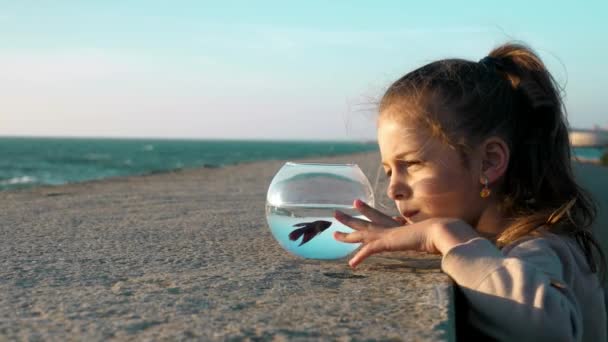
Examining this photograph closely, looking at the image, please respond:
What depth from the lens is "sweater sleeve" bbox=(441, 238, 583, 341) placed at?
150cm

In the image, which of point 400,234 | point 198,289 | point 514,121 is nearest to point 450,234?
point 400,234

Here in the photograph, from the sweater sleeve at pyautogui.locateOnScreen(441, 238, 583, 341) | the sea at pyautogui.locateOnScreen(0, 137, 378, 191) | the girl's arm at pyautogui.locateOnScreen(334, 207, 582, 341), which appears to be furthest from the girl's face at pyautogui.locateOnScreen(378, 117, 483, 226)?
the sea at pyautogui.locateOnScreen(0, 137, 378, 191)

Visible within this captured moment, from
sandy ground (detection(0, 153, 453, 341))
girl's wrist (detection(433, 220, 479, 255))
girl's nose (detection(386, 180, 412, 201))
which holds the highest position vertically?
girl's nose (detection(386, 180, 412, 201))

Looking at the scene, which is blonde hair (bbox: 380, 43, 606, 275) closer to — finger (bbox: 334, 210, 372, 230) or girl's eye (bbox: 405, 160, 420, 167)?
girl's eye (bbox: 405, 160, 420, 167)

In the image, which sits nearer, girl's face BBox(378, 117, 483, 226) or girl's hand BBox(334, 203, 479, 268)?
girl's hand BBox(334, 203, 479, 268)

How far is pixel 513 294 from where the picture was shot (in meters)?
1.52

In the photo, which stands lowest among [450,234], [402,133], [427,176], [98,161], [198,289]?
[98,161]

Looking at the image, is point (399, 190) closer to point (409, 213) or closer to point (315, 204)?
point (409, 213)

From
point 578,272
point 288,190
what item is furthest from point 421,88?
point 578,272

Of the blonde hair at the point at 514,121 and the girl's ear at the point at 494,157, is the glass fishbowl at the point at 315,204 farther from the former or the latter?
the girl's ear at the point at 494,157

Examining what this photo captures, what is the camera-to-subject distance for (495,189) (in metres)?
2.16

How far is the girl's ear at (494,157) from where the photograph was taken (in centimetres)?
208

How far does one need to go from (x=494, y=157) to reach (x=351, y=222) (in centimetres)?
53

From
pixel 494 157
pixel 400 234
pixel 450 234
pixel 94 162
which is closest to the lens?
pixel 450 234
